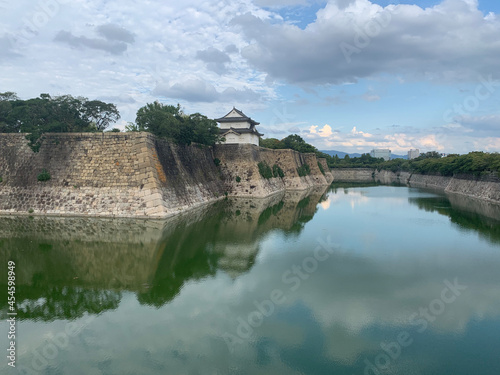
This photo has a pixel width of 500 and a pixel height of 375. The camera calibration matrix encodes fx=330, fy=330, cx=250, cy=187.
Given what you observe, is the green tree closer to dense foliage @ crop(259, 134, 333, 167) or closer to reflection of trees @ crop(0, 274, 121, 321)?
reflection of trees @ crop(0, 274, 121, 321)

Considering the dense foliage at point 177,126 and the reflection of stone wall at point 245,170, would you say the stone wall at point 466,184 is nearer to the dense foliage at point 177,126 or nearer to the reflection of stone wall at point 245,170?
the reflection of stone wall at point 245,170

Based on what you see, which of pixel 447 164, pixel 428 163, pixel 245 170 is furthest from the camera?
pixel 428 163

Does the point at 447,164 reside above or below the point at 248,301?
above

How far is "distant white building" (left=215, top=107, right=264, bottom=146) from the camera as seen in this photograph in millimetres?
36656

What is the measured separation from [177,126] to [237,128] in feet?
48.0

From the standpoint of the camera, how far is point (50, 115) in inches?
832

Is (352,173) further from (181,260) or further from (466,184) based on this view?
(181,260)

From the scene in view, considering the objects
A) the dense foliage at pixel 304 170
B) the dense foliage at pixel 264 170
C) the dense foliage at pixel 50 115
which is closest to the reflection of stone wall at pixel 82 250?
the dense foliage at pixel 50 115

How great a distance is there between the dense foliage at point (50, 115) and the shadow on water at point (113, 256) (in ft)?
21.0

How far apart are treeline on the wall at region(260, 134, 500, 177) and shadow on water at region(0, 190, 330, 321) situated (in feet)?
74.4

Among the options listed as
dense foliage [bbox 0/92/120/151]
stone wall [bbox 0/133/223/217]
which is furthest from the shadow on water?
dense foliage [bbox 0/92/120/151]

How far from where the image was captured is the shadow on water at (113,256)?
25.7 feet

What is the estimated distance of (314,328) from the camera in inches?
257

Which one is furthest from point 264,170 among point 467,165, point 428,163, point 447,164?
point 428,163
